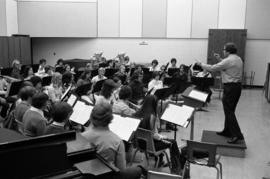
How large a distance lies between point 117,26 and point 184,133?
8786 mm

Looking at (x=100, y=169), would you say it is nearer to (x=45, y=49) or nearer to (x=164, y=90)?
(x=164, y=90)

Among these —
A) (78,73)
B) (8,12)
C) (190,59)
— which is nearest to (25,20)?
(8,12)

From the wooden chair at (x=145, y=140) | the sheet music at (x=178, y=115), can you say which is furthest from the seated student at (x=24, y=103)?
the sheet music at (x=178, y=115)

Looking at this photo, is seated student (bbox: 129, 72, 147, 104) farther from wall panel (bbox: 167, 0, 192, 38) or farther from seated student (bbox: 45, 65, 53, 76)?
wall panel (bbox: 167, 0, 192, 38)

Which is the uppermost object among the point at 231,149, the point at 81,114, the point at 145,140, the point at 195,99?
the point at 195,99

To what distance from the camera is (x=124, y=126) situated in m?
3.78

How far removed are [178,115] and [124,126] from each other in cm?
93

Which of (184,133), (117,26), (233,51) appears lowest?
(184,133)

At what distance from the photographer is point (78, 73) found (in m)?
8.98

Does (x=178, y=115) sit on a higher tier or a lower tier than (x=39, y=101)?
lower

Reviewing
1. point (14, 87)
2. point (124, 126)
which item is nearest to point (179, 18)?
point (14, 87)

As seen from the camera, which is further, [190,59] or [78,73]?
[190,59]

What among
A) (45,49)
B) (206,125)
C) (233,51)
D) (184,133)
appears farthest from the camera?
(45,49)

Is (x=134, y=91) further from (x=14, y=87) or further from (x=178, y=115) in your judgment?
(x=14, y=87)
